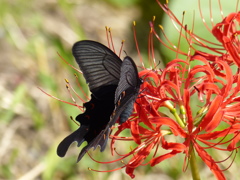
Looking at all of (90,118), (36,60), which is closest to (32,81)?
(36,60)

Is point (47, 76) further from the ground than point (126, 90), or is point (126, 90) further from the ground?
point (126, 90)

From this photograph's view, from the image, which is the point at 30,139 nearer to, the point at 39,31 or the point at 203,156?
the point at 39,31

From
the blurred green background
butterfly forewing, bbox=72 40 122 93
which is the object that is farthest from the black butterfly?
the blurred green background

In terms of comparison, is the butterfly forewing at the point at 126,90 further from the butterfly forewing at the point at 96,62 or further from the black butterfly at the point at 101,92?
the butterfly forewing at the point at 96,62

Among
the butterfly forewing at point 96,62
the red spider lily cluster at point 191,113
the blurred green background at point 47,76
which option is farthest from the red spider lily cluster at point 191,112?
the blurred green background at point 47,76

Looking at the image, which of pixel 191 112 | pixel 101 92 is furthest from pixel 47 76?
pixel 191 112

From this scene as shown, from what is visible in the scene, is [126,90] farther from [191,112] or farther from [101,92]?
[191,112]

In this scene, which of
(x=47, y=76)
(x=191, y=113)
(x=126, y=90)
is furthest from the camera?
(x=47, y=76)

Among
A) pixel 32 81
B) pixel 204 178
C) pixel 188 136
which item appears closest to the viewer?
pixel 188 136
